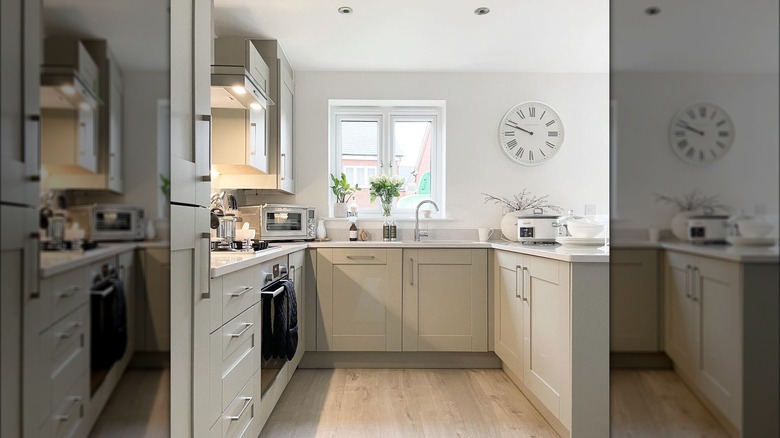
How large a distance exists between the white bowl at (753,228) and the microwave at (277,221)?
3.32 metres

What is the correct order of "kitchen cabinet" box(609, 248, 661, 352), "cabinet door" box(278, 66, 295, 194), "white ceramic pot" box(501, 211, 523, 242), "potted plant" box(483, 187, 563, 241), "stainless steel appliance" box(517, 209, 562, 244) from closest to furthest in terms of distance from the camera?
"kitchen cabinet" box(609, 248, 661, 352) < "stainless steel appliance" box(517, 209, 562, 244) < "cabinet door" box(278, 66, 295, 194) < "white ceramic pot" box(501, 211, 523, 242) < "potted plant" box(483, 187, 563, 241)

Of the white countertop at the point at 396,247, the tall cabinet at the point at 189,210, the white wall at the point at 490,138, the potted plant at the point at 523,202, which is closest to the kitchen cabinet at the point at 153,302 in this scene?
the tall cabinet at the point at 189,210

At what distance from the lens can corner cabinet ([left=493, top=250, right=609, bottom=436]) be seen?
1943mm

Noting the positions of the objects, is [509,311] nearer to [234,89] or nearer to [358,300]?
[358,300]

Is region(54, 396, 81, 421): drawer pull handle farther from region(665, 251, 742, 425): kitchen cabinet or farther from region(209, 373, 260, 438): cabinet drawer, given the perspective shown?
region(209, 373, 260, 438): cabinet drawer

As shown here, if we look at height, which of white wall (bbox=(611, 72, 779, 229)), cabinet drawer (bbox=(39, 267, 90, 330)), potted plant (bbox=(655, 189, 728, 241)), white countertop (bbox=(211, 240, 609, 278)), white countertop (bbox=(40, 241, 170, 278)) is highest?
white wall (bbox=(611, 72, 779, 229))

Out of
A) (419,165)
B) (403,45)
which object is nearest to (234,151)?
(403,45)

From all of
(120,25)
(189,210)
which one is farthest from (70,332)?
(189,210)

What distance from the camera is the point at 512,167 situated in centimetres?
402

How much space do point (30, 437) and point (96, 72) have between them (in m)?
0.36

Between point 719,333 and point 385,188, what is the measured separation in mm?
3457

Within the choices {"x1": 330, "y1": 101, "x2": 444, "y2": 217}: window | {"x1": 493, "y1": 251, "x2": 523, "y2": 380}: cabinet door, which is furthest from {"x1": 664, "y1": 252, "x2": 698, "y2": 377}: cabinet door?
{"x1": 330, "y1": 101, "x2": 444, "y2": 217}: window

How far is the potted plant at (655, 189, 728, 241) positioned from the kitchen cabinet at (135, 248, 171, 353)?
0.58 metres

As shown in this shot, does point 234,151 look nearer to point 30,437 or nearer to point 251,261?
point 251,261
